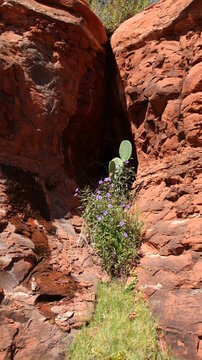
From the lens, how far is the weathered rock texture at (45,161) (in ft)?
11.8

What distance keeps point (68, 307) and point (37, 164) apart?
1881mm

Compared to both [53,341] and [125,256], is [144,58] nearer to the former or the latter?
[125,256]

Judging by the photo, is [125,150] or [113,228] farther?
[125,150]

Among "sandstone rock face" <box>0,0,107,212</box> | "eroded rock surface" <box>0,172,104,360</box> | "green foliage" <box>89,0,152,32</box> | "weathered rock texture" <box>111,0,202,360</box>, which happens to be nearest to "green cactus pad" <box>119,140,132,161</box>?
"weathered rock texture" <box>111,0,202,360</box>

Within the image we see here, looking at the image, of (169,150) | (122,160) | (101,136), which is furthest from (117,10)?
(169,150)

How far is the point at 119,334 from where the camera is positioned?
3.32 meters

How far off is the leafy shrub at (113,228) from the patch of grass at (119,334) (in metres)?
0.50

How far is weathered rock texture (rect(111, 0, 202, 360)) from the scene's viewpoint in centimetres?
366

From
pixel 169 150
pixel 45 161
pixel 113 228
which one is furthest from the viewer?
pixel 45 161

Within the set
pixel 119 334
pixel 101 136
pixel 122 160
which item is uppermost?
pixel 101 136

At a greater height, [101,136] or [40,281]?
[101,136]

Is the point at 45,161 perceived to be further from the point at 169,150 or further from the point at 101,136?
the point at 169,150

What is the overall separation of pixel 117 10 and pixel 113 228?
160 inches

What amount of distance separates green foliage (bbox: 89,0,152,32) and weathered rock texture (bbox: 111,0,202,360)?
3.28ft
